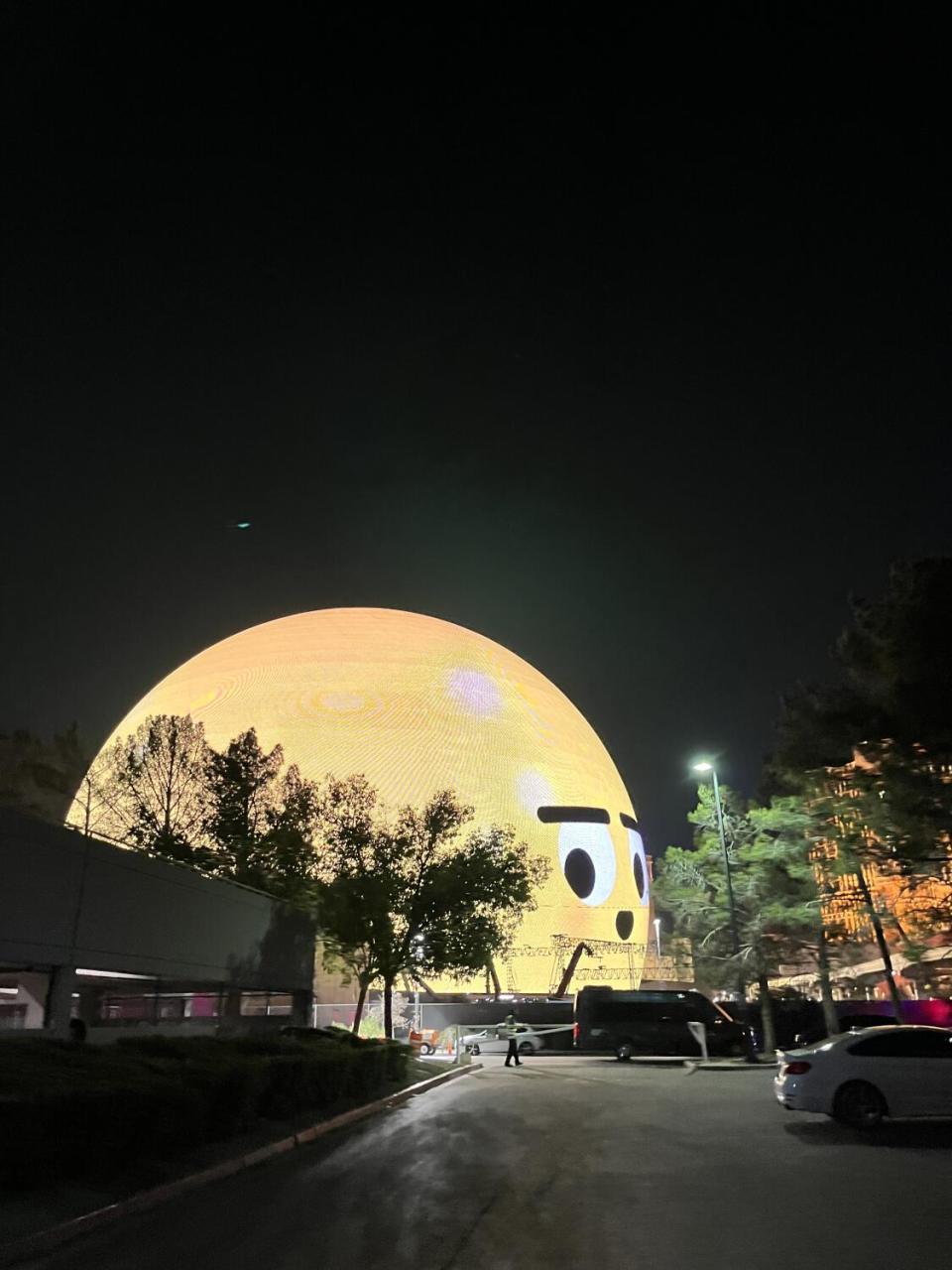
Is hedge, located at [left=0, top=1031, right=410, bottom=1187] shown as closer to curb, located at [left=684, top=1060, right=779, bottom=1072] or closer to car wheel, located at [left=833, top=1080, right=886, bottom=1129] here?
car wheel, located at [left=833, top=1080, right=886, bottom=1129]

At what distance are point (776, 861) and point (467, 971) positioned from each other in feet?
37.9

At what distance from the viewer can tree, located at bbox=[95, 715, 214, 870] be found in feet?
83.6

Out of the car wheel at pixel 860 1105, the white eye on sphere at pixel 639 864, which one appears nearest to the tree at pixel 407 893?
the car wheel at pixel 860 1105

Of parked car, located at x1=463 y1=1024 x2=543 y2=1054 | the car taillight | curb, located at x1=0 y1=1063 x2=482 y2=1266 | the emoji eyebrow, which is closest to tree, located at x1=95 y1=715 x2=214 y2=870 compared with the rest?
parked car, located at x1=463 y1=1024 x2=543 y2=1054

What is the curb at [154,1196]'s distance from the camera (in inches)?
243

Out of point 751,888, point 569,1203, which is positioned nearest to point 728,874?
point 751,888

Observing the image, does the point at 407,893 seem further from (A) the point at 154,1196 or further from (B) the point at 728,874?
(A) the point at 154,1196

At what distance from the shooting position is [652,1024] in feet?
95.1

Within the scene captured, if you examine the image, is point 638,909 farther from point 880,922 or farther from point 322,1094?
point 322,1094

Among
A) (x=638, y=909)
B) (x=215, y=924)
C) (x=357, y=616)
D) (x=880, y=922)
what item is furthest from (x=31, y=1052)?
(x=357, y=616)

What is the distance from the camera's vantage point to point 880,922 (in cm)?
3072

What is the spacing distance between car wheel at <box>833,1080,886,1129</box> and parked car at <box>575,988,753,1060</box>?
17.8 meters

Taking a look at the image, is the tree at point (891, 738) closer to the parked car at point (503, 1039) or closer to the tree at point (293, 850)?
the tree at point (293, 850)

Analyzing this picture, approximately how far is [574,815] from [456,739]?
23.2ft
